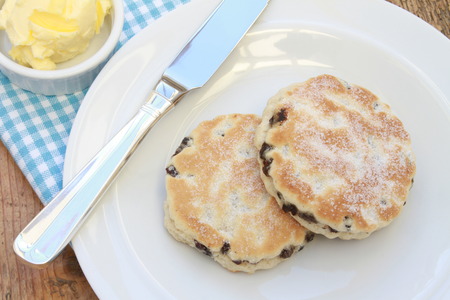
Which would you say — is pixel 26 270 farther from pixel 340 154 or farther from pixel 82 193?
pixel 340 154

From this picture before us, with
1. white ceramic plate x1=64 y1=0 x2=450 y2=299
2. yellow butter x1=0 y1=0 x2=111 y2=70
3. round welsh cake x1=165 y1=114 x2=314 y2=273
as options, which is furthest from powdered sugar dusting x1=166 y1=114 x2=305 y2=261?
yellow butter x1=0 y1=0 x2=111 y2=70

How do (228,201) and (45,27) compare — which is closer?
(228,201)

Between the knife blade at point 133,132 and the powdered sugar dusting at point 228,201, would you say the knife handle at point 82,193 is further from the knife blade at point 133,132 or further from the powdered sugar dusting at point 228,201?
the powdered sugar dusting at point 228,201

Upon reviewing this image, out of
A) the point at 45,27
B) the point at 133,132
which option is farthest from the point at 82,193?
the point at 45,27

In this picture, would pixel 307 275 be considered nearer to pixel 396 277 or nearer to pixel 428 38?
pixel 396 277

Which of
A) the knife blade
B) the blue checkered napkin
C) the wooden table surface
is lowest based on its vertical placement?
the wooden table surface

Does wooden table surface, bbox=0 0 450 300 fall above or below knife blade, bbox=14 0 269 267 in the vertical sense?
below

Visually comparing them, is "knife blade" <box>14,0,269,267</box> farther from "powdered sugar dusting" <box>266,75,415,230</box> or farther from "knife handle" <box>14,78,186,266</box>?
"powdered sugar dusting" <box>266,75,415,230</box>
